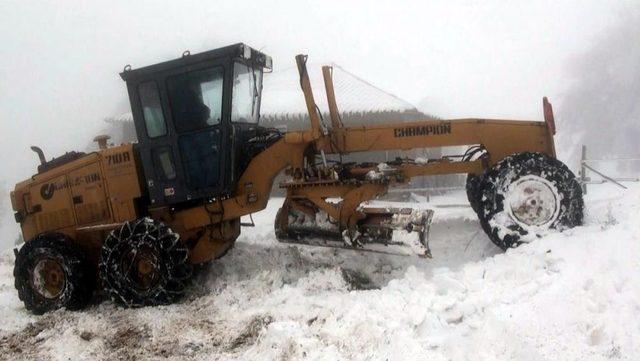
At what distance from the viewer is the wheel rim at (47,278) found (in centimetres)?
632

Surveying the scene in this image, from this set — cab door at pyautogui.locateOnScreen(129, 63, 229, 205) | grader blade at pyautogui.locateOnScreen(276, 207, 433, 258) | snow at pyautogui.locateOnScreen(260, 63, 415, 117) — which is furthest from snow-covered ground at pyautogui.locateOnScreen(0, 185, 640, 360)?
snow at pyautogui.locateOnScreen(260, 63, 415, 117)

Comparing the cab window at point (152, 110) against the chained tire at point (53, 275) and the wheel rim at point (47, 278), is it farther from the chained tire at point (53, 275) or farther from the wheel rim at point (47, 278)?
the wheel rim at point (47, 278)

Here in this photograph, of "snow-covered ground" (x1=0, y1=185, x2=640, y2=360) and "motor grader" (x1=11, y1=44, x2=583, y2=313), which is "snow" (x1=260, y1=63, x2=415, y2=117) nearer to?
"motor grader" (x1=11, y1=44, x2=583, y2=313)

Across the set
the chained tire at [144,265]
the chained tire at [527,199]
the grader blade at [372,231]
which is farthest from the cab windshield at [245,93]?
the chained tire at [527,199]

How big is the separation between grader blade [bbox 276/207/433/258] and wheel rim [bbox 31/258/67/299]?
2.95 metres

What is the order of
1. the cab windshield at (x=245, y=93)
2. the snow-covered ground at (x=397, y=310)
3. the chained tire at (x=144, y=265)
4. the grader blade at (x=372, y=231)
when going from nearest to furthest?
the snow-covered ground at (x=397, y=310)
the grader blade at (x=372, y=231)
the chained tire at (x=144, y=265)
the cab windshield at (x=245, y=93)

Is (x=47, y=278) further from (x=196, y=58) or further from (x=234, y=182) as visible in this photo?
(x=196, y=58)

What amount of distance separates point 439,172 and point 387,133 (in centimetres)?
75

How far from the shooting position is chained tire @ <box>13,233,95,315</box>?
237 inches

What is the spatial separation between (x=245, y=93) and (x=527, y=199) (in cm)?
353

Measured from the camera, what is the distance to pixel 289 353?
145 inches

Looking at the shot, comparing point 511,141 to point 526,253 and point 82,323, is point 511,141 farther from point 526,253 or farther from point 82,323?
point 82,323

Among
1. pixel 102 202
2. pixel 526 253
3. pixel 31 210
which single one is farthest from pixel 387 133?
pixel 31 210

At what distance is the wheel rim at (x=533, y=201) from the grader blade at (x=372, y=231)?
920 millimetres
